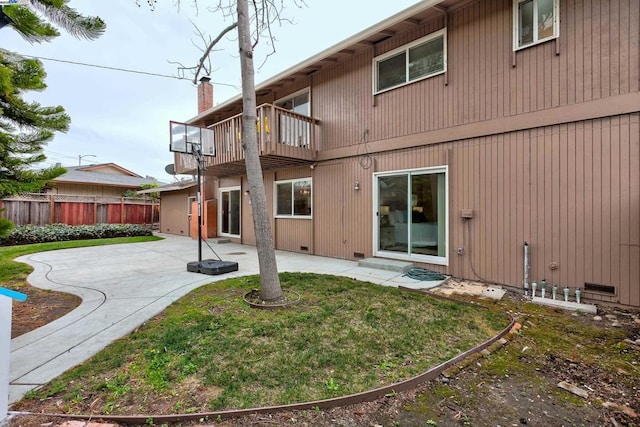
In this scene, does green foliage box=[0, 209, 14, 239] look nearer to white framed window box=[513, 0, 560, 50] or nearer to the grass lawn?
the grass lawn

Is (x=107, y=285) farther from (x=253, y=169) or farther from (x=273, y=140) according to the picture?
(x=273, y=140)

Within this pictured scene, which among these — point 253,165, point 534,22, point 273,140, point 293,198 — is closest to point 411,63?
point 534,22

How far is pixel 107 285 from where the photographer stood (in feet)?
17.2

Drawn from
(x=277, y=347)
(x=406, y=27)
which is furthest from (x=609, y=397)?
(x=406, y=27)

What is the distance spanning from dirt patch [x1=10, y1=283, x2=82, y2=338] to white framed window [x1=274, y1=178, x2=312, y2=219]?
217 inches

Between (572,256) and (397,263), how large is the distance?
2.81 m

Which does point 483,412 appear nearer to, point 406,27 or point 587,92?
point 587,92

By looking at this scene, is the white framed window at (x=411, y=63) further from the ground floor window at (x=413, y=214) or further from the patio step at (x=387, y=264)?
the patio step at (x=387, y=264)

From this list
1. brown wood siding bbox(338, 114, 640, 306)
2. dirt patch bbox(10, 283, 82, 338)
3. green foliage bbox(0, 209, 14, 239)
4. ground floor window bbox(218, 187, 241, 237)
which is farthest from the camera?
ground floor window bbox(218, 187, 241, 237)

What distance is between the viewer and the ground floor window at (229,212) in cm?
1159

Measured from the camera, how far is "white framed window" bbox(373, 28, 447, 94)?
6136 millimetres

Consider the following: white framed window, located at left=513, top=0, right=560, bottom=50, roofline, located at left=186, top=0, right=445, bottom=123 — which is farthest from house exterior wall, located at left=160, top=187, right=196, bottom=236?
white framed window, located at left=513, top=0, right=560, bottom=50

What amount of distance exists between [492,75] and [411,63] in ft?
5.71

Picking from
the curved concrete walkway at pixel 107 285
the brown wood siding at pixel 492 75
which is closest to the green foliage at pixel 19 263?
the curved concrete walkway at pixel 107 285
